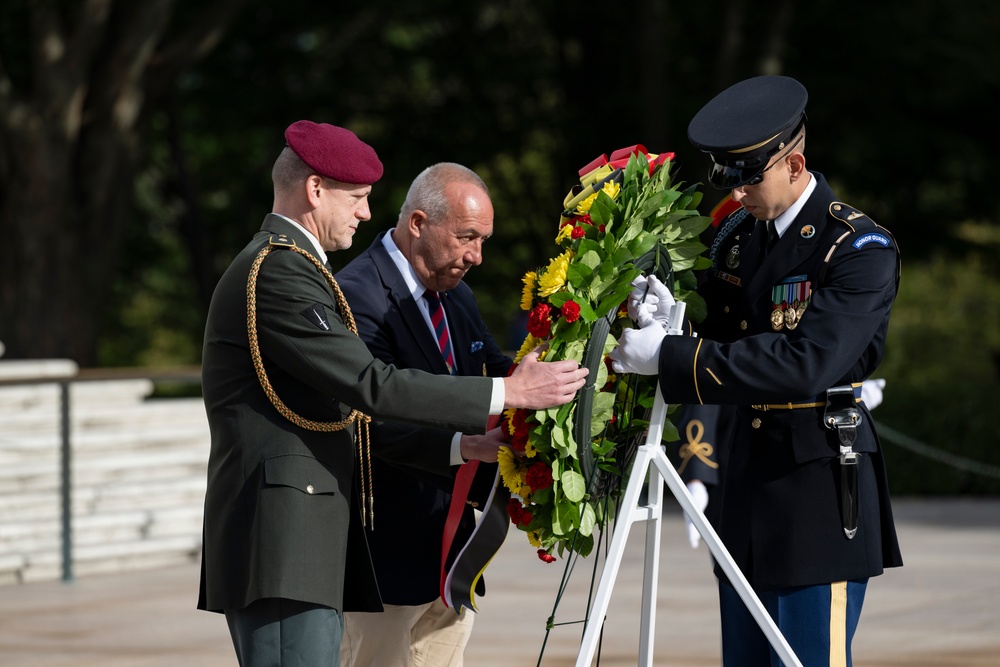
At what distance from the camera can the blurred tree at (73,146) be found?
12.9 m

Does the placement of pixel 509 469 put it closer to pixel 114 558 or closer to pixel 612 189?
pixel 612 189

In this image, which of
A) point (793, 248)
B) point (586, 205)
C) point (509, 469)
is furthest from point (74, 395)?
point (793, 248)

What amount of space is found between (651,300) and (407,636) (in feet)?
4.36

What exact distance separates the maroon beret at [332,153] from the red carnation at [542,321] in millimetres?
527


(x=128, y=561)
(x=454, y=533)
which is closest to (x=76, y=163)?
(x=128, y=561)

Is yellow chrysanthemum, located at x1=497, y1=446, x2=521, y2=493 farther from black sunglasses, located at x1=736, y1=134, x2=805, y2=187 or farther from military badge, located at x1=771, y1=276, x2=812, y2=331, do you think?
black sunglasses, located at x1=736, y1=134, x2=805, y2=187

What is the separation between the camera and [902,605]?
8.00 meters

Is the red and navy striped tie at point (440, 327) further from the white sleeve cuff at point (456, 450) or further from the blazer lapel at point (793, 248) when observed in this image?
the blazer lapel at point (793, 248)

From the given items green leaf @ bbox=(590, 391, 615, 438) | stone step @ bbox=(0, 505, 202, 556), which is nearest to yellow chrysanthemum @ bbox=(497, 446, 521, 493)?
green leaf @ bbox=(590, 391, 615, 438)

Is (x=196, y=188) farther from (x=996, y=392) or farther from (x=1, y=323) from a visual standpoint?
(x=996, y=392)

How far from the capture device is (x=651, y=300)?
3.70 m

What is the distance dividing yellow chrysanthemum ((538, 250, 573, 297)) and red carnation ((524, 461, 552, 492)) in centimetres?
41

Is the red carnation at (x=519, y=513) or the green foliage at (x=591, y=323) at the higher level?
the green foliage at (x=591, y=323)

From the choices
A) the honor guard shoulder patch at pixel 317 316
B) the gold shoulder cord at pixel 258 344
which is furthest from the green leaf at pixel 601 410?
the honor guard shoulder patch at pixel 317 316
